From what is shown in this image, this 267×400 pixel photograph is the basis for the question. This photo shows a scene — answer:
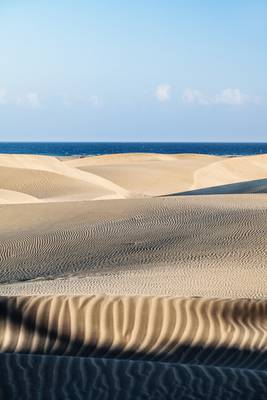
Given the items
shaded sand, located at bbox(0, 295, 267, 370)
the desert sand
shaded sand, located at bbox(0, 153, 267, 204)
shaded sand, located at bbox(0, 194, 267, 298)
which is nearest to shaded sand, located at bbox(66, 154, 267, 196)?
shaded sand, located at bbox(0, 153, 267, 204)

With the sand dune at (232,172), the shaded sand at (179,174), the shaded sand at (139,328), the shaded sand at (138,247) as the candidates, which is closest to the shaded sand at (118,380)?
the shaded sand at (139,328)

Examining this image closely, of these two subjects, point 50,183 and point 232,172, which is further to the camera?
point 232,172

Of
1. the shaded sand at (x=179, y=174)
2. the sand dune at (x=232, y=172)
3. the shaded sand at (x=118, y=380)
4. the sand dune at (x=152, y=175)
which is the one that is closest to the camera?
the shaded sand at (x=118, y=380)

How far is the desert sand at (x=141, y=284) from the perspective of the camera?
5.26 m

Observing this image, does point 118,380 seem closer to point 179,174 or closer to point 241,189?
point 241,189

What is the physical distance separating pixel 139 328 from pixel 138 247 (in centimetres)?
460

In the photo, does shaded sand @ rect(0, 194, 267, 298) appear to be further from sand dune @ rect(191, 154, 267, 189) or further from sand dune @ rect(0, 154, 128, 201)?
sand dune @ rect(191, 154, 267, 189)

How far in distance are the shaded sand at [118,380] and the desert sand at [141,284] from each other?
2cm

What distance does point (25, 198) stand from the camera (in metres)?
19.5

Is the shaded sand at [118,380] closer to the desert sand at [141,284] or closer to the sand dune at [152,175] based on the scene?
the desert sand at [141,284]

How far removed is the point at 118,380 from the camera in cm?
405

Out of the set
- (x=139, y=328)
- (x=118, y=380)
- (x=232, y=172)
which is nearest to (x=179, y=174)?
(x=232, y=172)

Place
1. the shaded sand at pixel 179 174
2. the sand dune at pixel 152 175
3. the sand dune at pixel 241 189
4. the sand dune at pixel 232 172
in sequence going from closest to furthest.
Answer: the sand dune at pixel 241 189
the sand dune at pixel 152 175
the shaded sand at pixel 179 174
the sand dune at pixel 232 172

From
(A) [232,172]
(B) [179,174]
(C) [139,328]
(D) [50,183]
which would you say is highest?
(C) [139,328]
